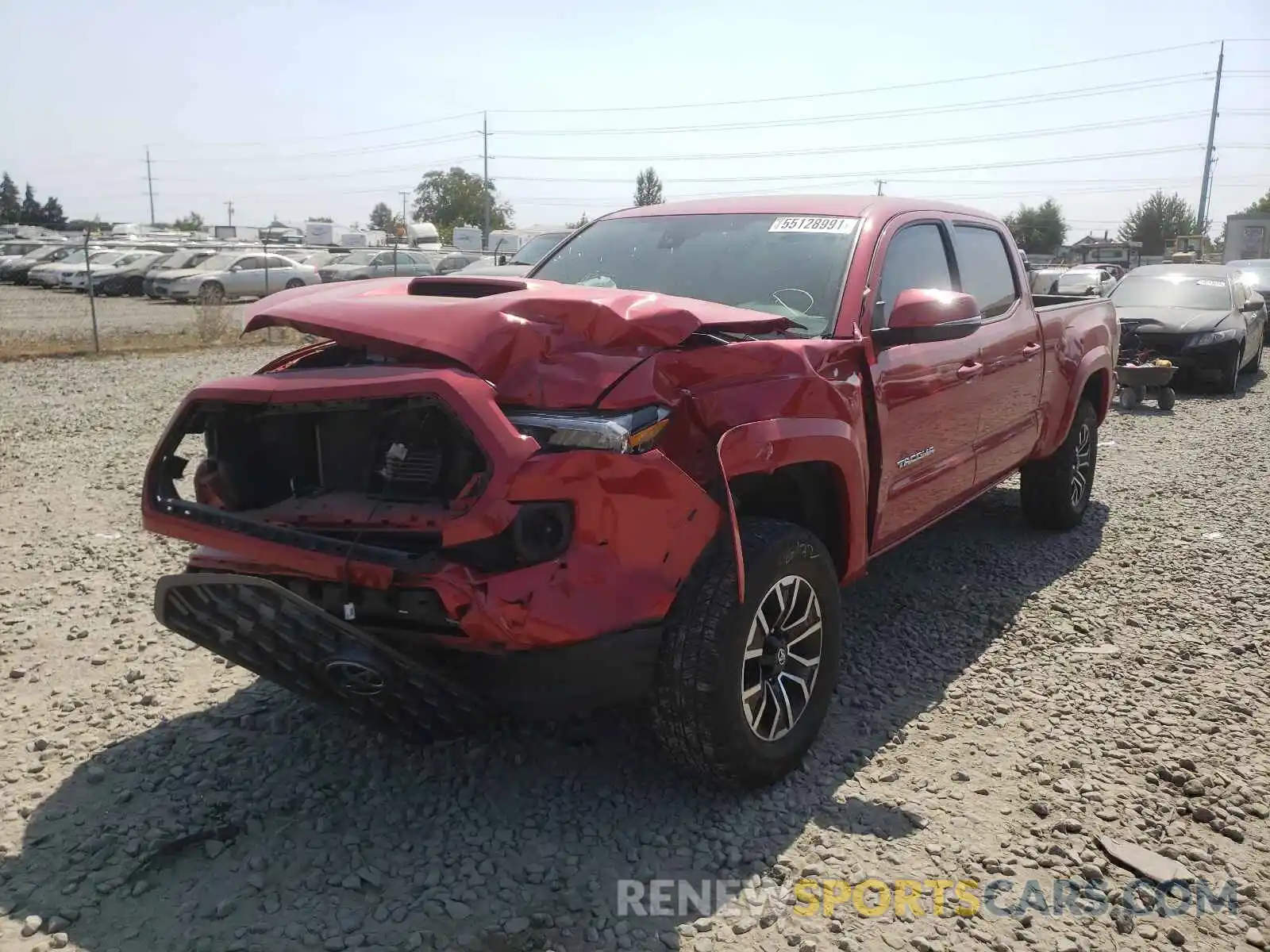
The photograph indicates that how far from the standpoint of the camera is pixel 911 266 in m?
4.38

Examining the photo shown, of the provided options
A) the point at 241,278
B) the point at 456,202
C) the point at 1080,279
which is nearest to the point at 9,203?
the point at 456,202

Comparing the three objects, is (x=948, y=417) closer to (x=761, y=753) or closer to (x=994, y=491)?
→ (x=761, y=753)

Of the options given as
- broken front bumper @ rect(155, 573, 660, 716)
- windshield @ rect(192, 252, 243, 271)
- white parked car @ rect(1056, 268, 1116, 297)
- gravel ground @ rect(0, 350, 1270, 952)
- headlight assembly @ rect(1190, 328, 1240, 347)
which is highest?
windshield @ rect(192, 252, 243, 271)

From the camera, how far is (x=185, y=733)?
144 inches

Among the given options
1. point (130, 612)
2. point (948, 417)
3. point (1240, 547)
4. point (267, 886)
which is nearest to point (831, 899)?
point (267, 886)

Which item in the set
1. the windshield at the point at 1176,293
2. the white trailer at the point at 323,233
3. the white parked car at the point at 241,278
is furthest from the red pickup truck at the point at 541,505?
the white trailer at the point at 323,233

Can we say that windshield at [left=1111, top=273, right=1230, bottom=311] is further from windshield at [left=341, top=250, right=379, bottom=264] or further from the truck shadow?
windshield at [left=341, top=250, right=379, bottom=264]

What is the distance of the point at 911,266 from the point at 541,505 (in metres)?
2.46

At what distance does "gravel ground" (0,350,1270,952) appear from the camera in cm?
270

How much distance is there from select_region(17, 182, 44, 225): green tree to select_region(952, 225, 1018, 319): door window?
290 feet

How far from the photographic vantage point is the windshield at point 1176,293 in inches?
530

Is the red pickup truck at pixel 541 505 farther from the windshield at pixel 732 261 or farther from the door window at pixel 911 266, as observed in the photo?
the door window at pixel 911 266

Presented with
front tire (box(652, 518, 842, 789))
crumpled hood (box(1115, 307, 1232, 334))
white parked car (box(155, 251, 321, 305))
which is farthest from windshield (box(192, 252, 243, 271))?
front tire (box(652, 518, 842, 789))

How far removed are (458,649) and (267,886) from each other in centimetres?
82
